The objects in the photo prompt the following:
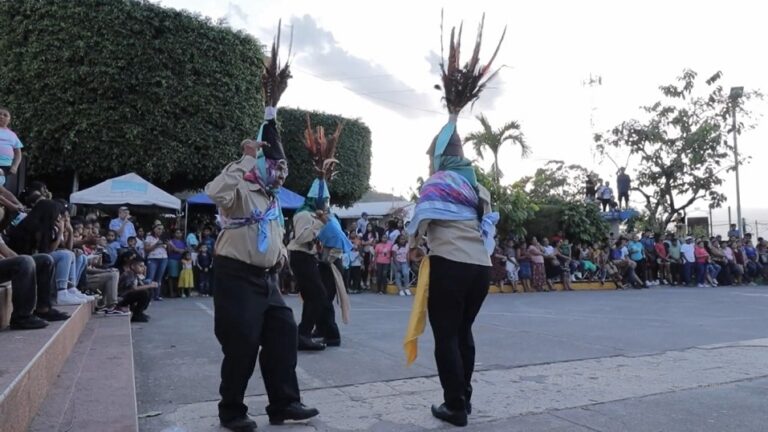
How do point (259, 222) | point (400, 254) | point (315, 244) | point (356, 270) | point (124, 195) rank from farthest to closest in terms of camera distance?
1. point (356, 270)
2. point (400, 254)
3. point (124, 195)
4. point (315, 244)
5. point (259, 222)

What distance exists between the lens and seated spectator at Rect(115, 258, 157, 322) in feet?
28.8

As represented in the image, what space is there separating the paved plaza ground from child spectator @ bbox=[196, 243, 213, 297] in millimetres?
5252

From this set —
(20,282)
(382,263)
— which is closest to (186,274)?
(382,263)

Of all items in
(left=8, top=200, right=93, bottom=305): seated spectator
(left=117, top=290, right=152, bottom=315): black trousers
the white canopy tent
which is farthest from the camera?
the white canopy tent

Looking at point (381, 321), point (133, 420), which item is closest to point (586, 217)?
point (381, 321)

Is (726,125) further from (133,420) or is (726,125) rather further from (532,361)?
(133,420)

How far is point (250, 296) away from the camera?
12.3ft

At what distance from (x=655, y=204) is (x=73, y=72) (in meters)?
23.4

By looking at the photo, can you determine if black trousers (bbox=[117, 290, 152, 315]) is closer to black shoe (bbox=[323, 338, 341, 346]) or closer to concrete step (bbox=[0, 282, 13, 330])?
black shoe (bbox=[323, 338, 341, 346])

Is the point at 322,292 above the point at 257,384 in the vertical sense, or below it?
above

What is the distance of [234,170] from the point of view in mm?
3840

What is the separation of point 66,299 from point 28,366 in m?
3.59

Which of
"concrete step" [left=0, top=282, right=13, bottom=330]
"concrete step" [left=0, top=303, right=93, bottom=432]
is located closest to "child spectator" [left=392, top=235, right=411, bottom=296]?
"concrete step" [left=0, top=303, right=93, bottom=432]

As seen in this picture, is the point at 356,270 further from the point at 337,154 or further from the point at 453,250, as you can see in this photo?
the point at 453,250
